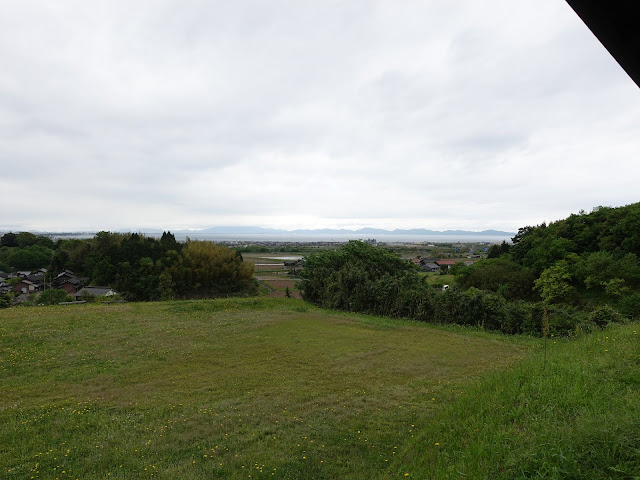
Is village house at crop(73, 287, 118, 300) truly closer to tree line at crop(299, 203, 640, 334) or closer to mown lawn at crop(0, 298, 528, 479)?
mown lawn at crop(0, 298, 528, 479)

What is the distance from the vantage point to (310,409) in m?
5.49

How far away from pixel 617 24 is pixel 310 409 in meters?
5.90

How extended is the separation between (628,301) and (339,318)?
1519 centimetres

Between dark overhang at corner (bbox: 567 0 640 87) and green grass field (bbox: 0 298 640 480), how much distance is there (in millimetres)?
2666

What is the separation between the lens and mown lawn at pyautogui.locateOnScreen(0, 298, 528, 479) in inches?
155

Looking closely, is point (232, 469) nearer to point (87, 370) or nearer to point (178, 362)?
point (178, 362)

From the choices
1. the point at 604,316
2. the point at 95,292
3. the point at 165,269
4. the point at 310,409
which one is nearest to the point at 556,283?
the point at 604,316

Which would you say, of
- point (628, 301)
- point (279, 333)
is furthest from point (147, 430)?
point (628, 301)

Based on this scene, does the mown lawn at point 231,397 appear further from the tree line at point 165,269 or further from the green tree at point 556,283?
the tree line at point 165,269

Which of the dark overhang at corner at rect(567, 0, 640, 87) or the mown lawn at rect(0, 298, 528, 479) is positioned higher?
the dark overhang at corner at rect(567, 0, 640, 87)

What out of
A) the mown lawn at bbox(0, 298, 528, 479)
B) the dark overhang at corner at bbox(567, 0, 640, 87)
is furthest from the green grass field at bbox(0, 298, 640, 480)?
the dark overhang at corner at bbox(567, 0, 640, 87)

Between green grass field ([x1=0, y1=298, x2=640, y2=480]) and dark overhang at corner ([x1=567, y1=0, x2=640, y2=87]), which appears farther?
green grass field ([x1=0, y1=298, x2=640, y2=480])

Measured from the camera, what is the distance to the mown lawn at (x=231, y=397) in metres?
3.93

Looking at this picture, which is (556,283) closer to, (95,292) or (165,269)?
(165,269)
